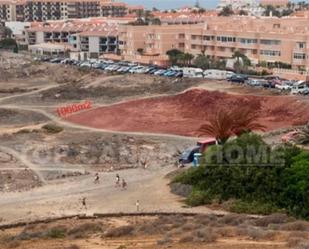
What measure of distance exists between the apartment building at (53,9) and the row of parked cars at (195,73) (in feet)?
199

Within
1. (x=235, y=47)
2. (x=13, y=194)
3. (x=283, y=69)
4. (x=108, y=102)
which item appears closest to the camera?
(x=13, y=194)

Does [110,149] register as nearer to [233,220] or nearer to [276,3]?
[233,220]

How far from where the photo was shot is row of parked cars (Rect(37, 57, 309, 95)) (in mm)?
58869

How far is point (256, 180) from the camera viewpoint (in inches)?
1123

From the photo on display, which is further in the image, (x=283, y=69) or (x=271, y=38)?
(x=271, y=38)

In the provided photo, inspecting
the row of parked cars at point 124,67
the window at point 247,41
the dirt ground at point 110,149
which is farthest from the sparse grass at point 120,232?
the window at point 247,41

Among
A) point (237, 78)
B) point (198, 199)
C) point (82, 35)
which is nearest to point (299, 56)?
point (237, 78)

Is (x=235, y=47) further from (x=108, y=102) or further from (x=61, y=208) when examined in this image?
(x=61, y=208)

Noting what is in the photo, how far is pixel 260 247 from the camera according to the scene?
2100cm

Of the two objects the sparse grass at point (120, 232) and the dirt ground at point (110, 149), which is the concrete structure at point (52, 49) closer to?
the dirt ground at point (110, 149)

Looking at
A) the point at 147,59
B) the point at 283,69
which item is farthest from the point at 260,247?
the point at 147,59

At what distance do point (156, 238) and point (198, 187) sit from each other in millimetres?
7466

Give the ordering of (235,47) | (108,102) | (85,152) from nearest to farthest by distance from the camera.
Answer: (85,152) < (108,102) < (235,47)

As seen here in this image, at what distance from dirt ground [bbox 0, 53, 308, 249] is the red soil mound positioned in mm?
77
